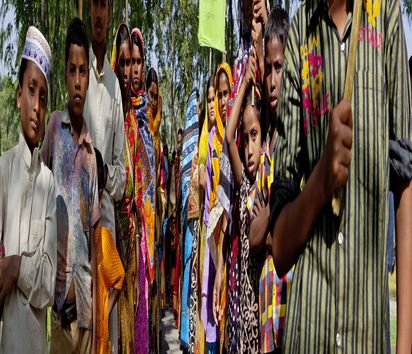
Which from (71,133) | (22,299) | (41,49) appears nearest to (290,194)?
(22,299)

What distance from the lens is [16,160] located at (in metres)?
3.96

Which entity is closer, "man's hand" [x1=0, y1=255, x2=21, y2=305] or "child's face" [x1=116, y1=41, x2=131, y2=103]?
"man's hand" [x1=0, y1=255, x2=21, y2=305]

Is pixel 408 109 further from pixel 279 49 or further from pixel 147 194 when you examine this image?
pixel 147 194

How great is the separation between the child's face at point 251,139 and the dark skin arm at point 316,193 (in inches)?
112

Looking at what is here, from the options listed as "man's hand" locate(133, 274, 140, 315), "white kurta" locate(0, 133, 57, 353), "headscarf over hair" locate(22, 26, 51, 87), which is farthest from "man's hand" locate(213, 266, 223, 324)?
"headscarf over hair" locate(22, 26, 51, 87)

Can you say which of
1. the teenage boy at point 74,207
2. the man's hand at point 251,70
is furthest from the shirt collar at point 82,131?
the man's hand at point 251,70

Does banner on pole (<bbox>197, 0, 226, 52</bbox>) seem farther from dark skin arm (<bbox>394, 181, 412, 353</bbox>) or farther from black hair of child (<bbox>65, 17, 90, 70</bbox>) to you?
dark skin arm (<bbox>394, 181, 412, 353</bbox>)

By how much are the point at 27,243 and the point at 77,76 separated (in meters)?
1.33

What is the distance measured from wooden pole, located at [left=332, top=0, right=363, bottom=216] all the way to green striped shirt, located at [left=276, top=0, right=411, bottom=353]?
0.03 m

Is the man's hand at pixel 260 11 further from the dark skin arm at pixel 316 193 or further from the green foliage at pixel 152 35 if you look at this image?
the dark skin arm at pixel 316 193

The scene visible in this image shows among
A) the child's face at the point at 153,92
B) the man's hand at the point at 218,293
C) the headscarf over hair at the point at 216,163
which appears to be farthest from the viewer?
the child's face at the point at 153,92

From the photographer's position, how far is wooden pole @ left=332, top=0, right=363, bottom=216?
5.47ft

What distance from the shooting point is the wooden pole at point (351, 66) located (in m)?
1.67

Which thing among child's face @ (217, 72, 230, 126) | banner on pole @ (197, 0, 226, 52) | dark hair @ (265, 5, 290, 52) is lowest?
dark hair @ (265, 5, 290, 52)
